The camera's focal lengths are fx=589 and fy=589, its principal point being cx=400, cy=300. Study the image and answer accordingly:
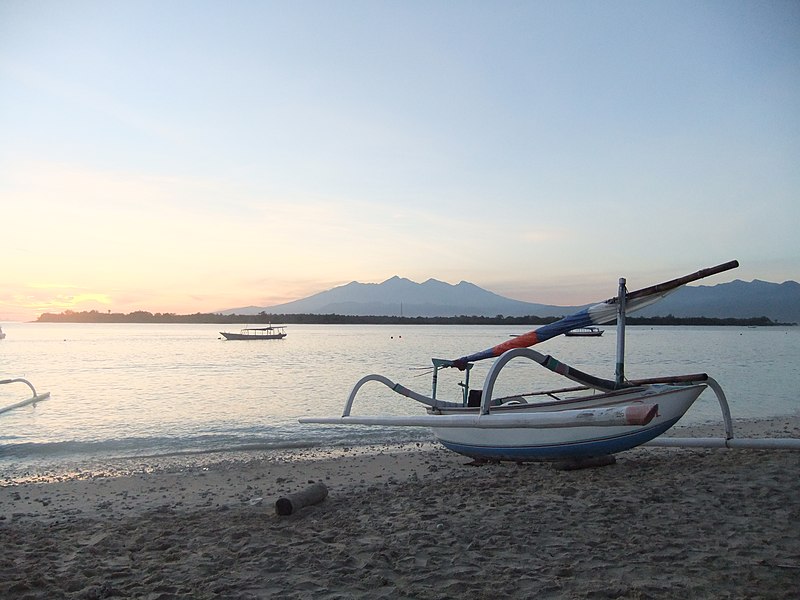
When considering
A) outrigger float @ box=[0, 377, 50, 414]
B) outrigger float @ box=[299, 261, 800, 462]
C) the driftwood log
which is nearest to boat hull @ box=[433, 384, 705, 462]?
outrigger float @ box=[299, 261, 800, 462]

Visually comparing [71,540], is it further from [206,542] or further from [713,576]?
[713,576]

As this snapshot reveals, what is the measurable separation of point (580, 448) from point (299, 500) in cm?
360

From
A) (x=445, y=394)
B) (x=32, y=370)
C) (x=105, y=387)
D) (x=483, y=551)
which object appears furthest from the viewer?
(x=32, y=370)

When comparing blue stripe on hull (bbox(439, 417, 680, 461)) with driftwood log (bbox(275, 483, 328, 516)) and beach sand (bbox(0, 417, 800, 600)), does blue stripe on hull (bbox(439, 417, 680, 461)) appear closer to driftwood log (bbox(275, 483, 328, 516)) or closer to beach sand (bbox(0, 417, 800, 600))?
beach sand (bbox(0, 417, 800, 600))

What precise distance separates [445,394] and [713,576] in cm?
1855

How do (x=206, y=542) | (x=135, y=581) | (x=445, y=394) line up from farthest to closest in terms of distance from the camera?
(x=445, y=394), (x=206, y=542), (x=135, y=581)

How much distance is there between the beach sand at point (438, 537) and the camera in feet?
13.7

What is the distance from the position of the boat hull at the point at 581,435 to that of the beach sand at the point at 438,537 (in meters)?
0.35

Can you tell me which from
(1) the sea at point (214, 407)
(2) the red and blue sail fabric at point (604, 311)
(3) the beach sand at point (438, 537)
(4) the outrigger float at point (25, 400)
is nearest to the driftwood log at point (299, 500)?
(3) the beach sand at point (438, 537)

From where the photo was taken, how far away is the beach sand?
165 inches

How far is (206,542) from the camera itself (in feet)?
17.8

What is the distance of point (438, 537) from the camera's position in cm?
515

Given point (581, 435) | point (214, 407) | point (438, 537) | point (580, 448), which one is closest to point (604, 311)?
point (581, 435)

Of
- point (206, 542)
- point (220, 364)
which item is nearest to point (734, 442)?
point (206, 542)
